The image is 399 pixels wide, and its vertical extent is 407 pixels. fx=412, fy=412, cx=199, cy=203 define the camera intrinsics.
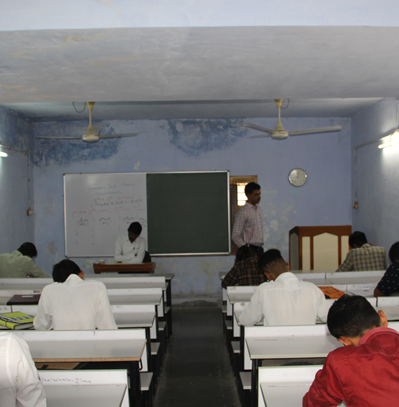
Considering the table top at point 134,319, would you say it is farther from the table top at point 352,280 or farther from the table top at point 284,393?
the table top at point 352,280

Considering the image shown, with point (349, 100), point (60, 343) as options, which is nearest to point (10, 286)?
point (60, 343)

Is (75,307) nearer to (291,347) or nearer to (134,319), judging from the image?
(134,319)

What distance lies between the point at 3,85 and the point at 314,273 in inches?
136

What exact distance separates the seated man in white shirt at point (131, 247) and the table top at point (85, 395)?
12.6 ft

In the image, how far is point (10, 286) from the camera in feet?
14.4

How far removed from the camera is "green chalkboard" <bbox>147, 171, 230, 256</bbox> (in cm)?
668

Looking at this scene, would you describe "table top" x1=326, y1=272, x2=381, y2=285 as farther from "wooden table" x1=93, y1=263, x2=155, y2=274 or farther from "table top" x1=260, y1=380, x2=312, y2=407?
"table top" x1=260, y1=380, x2=312, y2=407

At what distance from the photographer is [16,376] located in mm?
1494

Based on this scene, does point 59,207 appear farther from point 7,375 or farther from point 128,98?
point 7,375

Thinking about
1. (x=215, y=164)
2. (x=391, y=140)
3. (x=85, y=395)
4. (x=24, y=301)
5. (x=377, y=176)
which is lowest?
(x=85, y=395)

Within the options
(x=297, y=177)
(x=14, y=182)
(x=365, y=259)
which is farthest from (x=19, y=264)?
(x=297, y=177)

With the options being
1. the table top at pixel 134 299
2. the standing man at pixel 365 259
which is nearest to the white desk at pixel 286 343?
the table top at pixel 134 299

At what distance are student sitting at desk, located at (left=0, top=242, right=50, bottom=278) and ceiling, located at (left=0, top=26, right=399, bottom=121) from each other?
76.3 inches

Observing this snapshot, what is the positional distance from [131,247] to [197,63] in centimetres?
368
